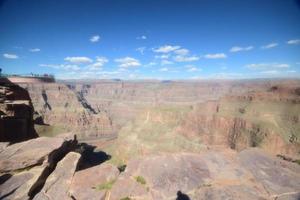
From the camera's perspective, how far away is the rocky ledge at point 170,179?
317 cm

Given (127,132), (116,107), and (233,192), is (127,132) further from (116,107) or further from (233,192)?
(116,107)

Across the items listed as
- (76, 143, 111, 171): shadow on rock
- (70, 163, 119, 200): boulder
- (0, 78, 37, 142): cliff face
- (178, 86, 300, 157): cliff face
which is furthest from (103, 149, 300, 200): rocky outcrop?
(178, 86, 300, 157): cliff face

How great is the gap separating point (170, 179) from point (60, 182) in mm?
2204

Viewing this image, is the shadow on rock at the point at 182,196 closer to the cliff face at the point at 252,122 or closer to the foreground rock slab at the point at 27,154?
the foreground rock slab at the point at 27,154

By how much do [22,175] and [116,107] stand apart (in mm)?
171071

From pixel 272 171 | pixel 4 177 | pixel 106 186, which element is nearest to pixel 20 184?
pixel 4 177

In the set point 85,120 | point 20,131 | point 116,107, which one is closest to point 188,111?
point 85,120

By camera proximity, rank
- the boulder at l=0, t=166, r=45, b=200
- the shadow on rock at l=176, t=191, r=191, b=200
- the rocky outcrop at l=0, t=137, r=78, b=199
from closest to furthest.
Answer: the shadow on rock at l=176, t=191, r=191, b=200 < the boulder at l=0, t=166, r=45, b=200 < the rocky outcrop at l=0, t=137, r=78, b=199

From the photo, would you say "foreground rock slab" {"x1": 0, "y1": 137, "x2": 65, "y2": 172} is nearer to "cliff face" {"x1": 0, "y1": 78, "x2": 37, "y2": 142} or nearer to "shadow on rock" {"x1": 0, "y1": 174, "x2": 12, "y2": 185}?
"shadow on rock" {"x1": 0, "y1": 174, "x2": 12, "y2": 185}

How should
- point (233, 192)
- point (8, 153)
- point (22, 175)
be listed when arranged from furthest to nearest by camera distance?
point (8, 153), point (22, 175), point (233, 192)

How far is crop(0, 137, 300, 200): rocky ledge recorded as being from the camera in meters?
3.17

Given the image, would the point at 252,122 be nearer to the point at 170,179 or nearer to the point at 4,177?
the point at 170,179

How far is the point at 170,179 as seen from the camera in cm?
348

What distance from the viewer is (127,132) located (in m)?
75.2
